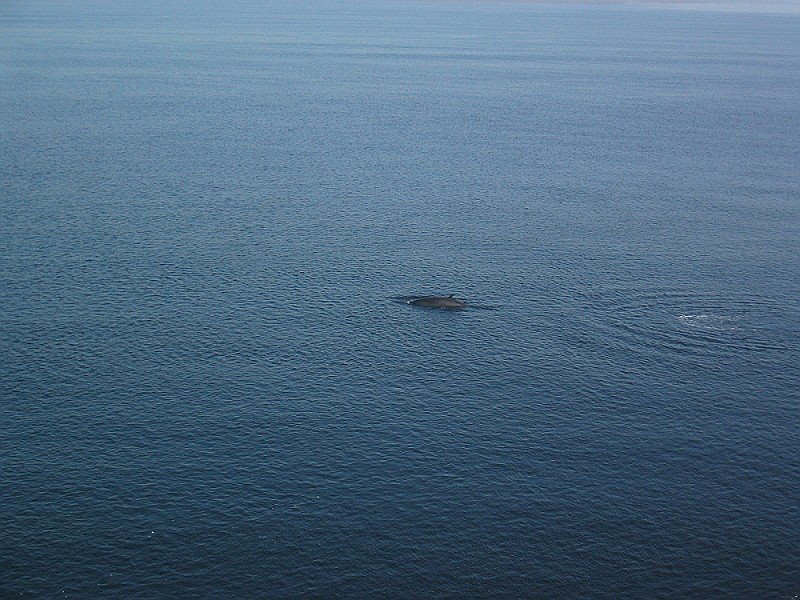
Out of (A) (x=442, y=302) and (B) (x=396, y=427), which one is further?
(A) (x=442, y=302)

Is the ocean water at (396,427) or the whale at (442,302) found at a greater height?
the whale at (442,302)

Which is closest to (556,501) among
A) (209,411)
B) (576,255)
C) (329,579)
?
(329,579)

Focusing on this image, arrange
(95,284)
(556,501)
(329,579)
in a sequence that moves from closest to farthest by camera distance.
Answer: (329,579)
(556,501)
(95,284)

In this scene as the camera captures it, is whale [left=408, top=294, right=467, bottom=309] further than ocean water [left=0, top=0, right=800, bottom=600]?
Yes

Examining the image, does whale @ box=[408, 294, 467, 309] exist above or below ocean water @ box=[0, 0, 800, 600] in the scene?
above

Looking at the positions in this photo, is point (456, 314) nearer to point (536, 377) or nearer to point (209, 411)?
point (536, 377)

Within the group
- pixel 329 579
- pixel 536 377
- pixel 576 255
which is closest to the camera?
pixel 329 579

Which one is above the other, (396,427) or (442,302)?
(442,302)

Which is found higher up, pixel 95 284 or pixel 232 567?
pixel 95 284

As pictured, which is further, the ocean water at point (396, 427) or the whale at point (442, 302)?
the whale at point (442, 302)

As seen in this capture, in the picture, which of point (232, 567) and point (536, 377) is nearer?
point (232, 567)
